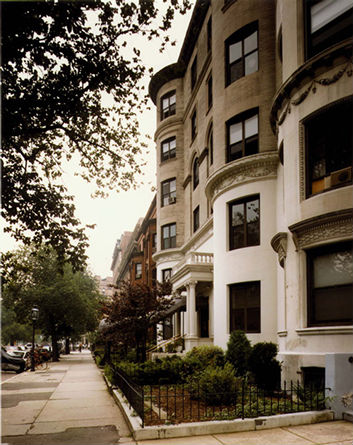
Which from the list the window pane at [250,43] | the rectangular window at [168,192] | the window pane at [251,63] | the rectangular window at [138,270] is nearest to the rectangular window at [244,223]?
the window pane at [251,63]

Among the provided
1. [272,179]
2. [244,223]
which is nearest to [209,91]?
[272,179]

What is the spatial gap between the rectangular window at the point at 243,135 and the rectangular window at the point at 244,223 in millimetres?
2026

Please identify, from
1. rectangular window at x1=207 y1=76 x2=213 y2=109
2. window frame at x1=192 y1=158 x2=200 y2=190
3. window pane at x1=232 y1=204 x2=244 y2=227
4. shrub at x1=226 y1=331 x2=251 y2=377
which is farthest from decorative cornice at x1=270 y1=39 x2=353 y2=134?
window frame at x1=192 y1=158 x2=200 y2=190

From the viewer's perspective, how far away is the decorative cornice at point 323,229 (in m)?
11.5

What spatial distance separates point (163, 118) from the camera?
120ft

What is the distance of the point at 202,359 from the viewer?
1692cm

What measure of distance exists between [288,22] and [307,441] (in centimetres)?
1175

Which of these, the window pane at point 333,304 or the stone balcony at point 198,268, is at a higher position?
the stone balcony at point 198,268

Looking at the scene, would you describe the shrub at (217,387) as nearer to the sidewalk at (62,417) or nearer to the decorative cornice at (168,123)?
the sidewalk at (62,417)

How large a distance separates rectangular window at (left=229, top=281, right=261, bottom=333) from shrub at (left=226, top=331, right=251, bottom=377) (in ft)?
5.55

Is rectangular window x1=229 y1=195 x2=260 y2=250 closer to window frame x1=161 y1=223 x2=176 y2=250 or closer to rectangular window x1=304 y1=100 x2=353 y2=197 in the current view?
rectangular window x1=304 y1=100 x2=353 y2=197

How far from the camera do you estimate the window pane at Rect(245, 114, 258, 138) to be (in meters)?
19.3

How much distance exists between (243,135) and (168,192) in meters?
15.8

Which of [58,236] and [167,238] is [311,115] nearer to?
[58,236]
